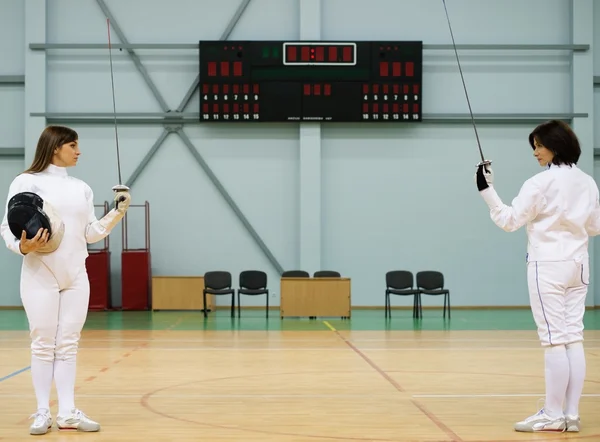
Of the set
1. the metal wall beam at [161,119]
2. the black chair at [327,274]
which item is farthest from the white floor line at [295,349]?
the metal wall beam at [161,119]

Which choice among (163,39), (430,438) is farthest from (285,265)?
(430,438)

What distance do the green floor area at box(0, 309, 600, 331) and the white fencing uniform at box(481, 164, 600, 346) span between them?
8.33m

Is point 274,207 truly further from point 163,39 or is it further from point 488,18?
Result: point 488,18

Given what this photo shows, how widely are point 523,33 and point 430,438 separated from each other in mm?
15557

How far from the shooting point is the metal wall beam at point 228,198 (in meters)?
18.3

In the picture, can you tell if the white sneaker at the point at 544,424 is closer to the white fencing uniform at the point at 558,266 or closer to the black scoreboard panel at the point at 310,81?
the white fencing uniform at the point at 558,266

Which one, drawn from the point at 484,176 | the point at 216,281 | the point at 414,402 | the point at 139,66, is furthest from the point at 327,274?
the point at 484,176

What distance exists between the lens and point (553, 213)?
5176 millimetres

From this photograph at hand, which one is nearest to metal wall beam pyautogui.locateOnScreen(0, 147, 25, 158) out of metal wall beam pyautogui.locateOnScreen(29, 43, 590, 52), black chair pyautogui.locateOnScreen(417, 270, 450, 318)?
metal wall beam pyautogui.locateOnScreen(29, 43, 590, 52)

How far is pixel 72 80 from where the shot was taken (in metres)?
18.6

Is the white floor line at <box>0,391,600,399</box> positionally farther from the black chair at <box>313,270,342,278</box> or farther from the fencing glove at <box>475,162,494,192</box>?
the black chair at <box>313,270,342,278</box>

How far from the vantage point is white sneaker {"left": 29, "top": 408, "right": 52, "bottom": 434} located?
496 cm

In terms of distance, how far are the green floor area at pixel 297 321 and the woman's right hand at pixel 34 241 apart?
860 cm

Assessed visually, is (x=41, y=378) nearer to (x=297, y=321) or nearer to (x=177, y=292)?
(x=297, y=321)
